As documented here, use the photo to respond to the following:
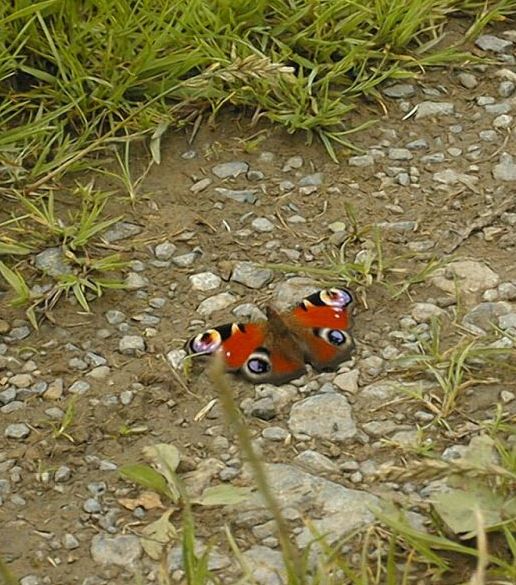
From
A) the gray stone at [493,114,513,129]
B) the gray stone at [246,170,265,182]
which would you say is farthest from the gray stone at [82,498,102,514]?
the gray stone at [493,114,513,129]

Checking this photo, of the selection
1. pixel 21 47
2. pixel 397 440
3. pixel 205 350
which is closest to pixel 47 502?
pixel 205 350

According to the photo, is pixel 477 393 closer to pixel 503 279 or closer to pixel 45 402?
pixel 503 279

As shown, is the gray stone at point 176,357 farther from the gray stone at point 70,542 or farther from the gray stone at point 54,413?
the gray stone at point 70,542

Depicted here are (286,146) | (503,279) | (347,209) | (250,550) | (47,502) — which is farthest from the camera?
(286,146)

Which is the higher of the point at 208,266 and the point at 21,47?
the point at 21,47

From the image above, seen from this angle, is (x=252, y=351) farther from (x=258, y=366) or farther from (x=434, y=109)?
(x=434, y=109)

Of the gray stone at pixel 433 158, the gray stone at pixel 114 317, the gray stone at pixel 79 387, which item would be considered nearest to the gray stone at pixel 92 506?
the gray stone at pixel 79 387

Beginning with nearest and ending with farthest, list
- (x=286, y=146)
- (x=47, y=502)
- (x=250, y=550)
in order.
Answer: (x=250, y=550) → (x=47, y=502) → (x=286, y=146)
